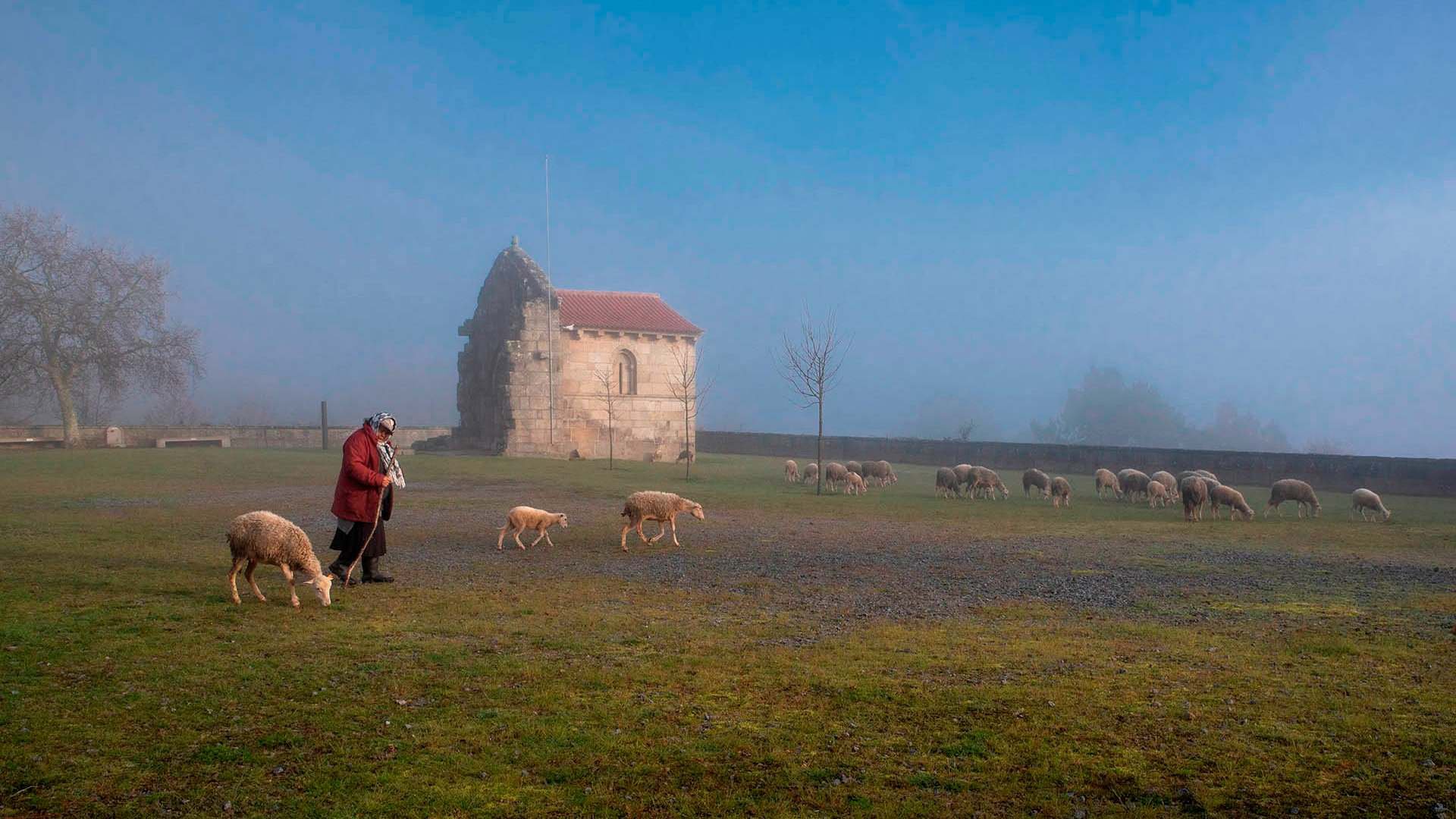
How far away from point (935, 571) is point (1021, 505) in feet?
38.2

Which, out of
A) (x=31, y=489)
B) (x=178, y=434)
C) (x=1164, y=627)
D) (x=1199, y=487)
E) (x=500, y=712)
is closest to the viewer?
(x=500, y=712)

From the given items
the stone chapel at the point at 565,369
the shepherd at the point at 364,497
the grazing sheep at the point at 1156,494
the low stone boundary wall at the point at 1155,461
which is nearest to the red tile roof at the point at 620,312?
the stone chapel at the point at 565,369

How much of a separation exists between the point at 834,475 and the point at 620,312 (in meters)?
21.0

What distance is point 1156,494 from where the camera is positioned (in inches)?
927

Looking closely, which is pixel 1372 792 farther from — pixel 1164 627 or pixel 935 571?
pixel 935 571

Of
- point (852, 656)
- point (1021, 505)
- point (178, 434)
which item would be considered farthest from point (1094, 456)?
point (178, 434)

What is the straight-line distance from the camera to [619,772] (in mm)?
5441

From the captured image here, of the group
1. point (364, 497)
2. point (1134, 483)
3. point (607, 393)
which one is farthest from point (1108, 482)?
point (607, 393)

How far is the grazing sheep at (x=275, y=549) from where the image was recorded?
9516 millimetres

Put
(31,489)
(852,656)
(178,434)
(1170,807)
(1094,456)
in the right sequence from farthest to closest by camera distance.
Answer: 1. (178,434)
2. (1094,456)
3. (31,489)
4. (852,656)
5. (1170,807)

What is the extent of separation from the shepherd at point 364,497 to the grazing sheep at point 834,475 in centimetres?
1799

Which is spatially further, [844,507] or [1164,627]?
[844,507]

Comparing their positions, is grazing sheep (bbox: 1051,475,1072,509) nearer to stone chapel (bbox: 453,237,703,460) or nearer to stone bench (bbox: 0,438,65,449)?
stone chapel (bbox: 453,237,703,460)

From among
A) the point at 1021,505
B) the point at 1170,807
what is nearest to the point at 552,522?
the point at 1170,807
